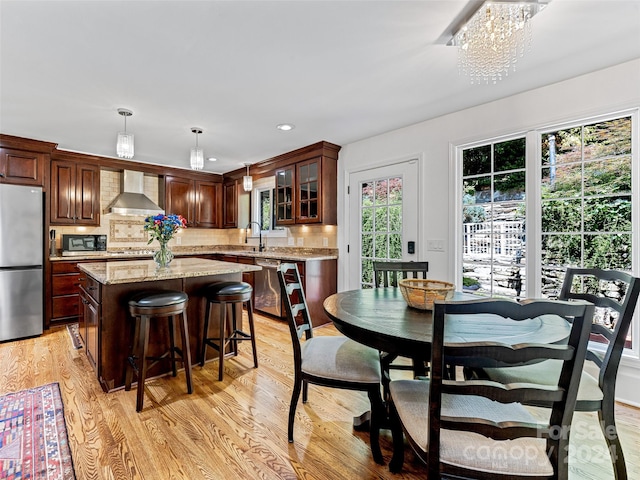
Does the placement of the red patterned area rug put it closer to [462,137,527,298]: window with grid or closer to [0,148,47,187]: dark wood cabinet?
[0,148,47,187]: dark wood cabinet

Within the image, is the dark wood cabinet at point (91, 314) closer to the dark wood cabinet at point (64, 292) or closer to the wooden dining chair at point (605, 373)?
the dark wood cabinet at point (64, 292)

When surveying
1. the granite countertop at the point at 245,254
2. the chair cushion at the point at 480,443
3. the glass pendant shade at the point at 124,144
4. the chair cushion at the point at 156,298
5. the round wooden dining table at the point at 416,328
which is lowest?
the chair cushion at the point at 480,443

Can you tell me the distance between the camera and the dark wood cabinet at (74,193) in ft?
13.8

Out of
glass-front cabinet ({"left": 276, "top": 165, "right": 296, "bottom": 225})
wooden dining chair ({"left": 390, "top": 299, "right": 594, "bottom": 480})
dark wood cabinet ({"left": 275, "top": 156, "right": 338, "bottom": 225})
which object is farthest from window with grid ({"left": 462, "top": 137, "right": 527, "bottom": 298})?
glass-front cabinet ({"left": 276, "top": 165, "right": 296, "bottom": 225})

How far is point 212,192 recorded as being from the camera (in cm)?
580

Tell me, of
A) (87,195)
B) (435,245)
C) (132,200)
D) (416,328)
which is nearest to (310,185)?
(435,245)

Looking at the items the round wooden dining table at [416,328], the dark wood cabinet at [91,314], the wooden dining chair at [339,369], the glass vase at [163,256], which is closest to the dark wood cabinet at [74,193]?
the dark wood cabinet at [91,314]

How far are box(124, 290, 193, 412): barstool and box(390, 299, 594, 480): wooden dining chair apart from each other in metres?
1.79

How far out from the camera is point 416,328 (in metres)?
1.36

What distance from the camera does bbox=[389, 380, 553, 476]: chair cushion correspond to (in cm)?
98

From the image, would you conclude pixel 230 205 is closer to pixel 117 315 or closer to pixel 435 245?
pixel 117 315

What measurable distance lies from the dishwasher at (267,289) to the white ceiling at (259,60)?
181 cm

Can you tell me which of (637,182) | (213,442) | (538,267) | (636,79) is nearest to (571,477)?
(538,267)

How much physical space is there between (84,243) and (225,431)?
4.01 m
